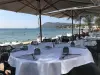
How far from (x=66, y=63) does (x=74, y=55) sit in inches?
11.4

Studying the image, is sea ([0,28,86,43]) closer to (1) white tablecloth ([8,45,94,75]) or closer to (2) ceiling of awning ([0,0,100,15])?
(2) ceiling of awning ([0,0,100,15])

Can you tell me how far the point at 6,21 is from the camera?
5494cm

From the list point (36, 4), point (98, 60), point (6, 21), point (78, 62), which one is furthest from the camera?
point (6, 21)

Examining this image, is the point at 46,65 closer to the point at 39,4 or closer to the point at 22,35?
the point at 39,4

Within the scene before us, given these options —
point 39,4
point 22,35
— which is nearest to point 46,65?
point 39,4

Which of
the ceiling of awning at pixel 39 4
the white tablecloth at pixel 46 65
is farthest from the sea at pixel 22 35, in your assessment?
the white tablecloth at pixel 46 65

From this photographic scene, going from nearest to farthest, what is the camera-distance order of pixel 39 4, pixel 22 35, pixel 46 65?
pixel 46 65
pixel 39 4
pixel 22 35

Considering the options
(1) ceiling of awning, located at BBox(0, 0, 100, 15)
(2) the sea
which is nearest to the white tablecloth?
(1) ceiling of awning, located at BBox(0, 0, 100, 15)

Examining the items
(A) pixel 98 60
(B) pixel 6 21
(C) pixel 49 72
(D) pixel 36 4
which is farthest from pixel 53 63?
(B) pixel 6 21

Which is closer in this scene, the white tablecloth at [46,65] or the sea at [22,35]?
the white tablecloth at [46,65]

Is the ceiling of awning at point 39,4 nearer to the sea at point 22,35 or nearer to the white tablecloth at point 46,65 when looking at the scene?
the white tablecloth at point 46,65

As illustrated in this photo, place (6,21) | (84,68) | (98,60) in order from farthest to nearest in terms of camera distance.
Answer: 1. (6,21)
2. (98,60)
3. (84,68)

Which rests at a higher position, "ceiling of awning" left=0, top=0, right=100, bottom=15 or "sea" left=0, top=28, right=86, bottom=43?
"ceiling of awning" left=0, top=0, right=100, bottom=15

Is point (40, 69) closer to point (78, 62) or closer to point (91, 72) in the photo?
point (78, 62)
